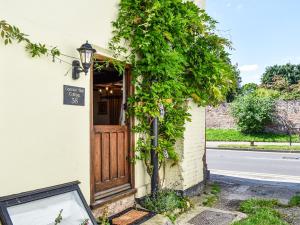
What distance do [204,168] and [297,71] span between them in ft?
127

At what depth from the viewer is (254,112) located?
21188mm

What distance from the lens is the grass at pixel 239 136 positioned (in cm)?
2103

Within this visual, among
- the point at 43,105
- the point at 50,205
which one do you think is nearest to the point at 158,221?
the point at 50,205

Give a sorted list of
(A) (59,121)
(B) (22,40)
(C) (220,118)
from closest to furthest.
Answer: (B) (22,40) < (A) (59,121) < (C) (220,118)

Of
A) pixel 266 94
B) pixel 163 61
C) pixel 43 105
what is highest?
pixel 266 94

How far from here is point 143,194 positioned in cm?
587

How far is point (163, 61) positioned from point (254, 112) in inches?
670

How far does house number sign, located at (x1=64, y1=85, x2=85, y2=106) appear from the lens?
4.30 metres

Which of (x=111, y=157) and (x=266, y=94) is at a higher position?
(x=266, y=94)

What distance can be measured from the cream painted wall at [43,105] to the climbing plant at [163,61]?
2.53 ft

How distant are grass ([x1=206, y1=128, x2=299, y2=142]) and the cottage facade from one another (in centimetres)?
1709

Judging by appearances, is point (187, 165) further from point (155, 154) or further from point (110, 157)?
point (110, 157)

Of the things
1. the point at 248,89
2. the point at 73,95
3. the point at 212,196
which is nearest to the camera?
the point at 73,95

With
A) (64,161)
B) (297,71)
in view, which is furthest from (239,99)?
(297,71)
